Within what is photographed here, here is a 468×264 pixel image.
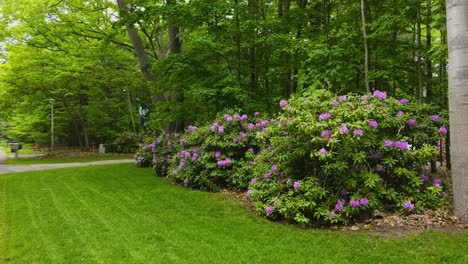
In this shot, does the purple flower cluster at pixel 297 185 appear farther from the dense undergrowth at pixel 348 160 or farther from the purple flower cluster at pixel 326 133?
the purple flower cluster at pixel 326 133

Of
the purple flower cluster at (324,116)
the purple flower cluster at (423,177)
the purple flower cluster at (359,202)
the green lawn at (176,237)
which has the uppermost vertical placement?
the purple flower cluster at (324,116)

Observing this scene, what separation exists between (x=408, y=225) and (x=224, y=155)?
3495 millimetres

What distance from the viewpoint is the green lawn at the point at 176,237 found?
3072 mm

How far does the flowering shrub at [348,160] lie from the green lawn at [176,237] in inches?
14.2

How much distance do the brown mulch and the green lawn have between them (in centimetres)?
16

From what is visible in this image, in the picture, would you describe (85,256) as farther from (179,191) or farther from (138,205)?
(179,191)

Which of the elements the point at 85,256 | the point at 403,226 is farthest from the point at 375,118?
the point at 85,256

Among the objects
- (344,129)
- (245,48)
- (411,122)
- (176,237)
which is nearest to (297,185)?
(344,129)

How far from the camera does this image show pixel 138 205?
524cm

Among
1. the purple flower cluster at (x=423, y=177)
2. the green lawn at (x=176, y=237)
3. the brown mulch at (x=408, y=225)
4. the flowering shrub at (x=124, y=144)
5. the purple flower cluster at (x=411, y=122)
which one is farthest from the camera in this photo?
the flowering shrub at (x=124, y=144)

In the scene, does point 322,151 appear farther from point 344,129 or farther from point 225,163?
point 225,163

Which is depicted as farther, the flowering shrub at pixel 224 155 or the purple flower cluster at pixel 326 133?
the flowering shrub at pixel 224 155

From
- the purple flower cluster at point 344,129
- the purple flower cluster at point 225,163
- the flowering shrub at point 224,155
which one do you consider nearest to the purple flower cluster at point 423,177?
the purple flower cluster at point 344,129

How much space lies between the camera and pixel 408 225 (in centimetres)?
365
